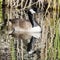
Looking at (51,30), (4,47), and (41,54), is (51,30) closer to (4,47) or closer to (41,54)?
(41,54)

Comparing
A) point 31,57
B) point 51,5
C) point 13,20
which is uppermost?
point 51,5

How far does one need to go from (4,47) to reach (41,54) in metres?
0.31

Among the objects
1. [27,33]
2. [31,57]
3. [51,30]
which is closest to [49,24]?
[51,30]

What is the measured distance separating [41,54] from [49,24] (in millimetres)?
256

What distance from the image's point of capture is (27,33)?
6.03ft

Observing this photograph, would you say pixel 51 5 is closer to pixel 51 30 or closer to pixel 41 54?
pixel 51 30

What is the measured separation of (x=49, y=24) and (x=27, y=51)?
289mm

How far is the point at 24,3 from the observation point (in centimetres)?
181

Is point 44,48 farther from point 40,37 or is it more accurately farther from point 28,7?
point 28,7

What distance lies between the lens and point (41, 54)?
185 centimetres

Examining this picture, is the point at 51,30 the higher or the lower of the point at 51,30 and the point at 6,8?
the lower

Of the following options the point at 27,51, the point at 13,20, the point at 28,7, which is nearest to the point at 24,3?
the point at 28,7

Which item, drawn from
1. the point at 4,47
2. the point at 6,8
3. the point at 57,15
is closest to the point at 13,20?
the point at 6,8

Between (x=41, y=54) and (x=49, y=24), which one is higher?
(x=49, y=24)
